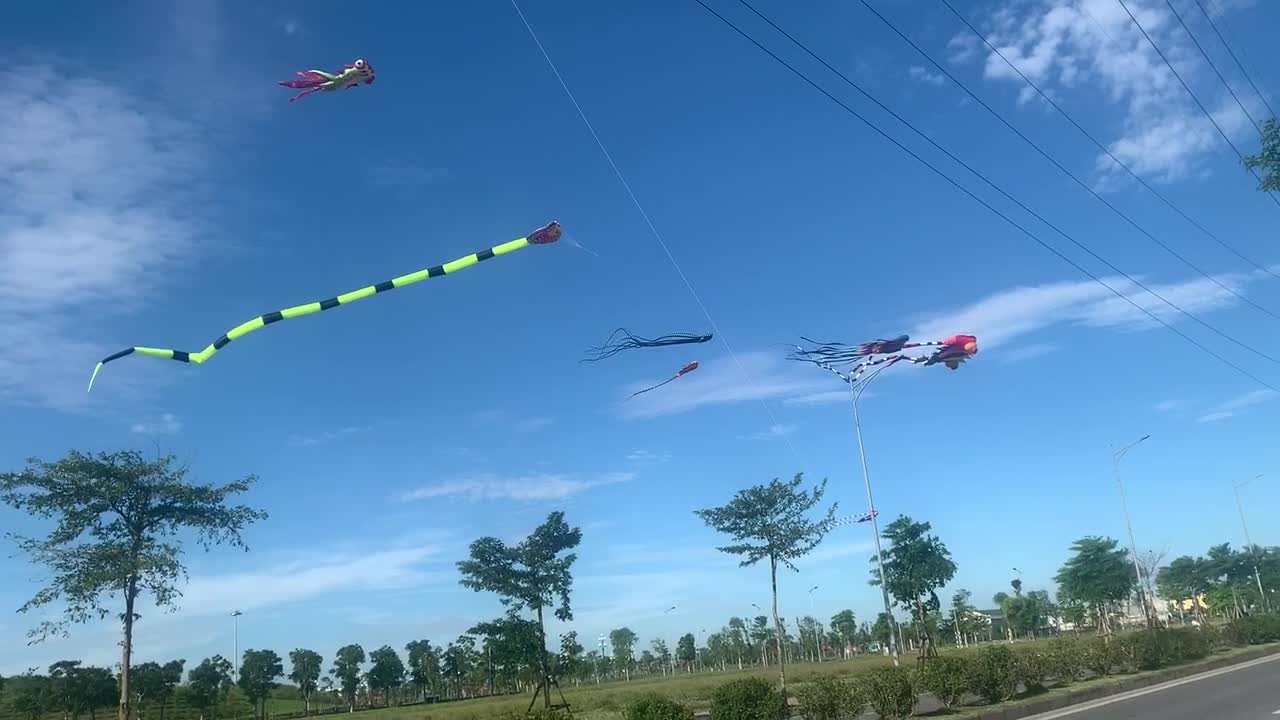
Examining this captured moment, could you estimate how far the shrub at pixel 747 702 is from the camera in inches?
593

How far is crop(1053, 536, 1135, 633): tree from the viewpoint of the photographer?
55.5m

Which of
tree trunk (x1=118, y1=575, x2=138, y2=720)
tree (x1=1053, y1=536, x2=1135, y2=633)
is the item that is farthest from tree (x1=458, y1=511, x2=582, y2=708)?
tree (x1=1053, y1=536, x2=1135, y2=633)

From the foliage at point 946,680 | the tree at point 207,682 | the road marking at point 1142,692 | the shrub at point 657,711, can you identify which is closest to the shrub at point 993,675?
the foliage at point 946,680

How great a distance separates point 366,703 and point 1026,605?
71545 mm

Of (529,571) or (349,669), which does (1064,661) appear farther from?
(349,669)

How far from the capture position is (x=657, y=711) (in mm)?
14508

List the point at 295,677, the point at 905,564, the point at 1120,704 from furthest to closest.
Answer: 1. the point at 295,677
2. the point at 905,564
3. the point at 1120,704

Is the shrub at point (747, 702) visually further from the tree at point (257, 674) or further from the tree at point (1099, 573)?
the tree at point (257, 674)

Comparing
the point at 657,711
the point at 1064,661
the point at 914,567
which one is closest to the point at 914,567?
the point at 914,567

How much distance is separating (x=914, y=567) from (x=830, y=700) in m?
22.6

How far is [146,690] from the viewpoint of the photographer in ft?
177

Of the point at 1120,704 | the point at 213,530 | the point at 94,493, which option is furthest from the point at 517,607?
the point at 1120,704

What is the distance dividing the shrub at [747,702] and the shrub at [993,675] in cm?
563

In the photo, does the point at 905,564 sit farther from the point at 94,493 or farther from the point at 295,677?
the point at 295,677
